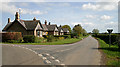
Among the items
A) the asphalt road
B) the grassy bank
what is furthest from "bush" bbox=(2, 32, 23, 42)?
the grassy bank

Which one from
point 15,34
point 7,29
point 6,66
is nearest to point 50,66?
point 6,66

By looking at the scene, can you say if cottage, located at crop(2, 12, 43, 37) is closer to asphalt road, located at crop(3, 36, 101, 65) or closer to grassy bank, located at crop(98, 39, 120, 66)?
asphalt road, located at crop(3, 36, 101, 65)

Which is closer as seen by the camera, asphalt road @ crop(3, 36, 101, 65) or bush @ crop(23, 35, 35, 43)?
asphalt road @ crop(3, 36, 101, 65)

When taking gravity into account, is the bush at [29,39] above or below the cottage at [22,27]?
below

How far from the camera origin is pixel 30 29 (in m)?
37.0

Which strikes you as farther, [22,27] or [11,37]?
[22,27]

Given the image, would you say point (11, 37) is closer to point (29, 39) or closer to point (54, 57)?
point (29, 39)

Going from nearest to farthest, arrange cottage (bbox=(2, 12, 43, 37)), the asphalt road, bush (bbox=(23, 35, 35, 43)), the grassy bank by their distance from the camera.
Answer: the asphalt road
the grassy bank
bush (bbox=(23, 35, 35, 43))
cottage (bbox=(2, 12, 43, 37))

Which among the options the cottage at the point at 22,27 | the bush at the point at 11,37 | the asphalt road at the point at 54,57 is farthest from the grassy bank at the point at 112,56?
the cottage at the point at 22,27

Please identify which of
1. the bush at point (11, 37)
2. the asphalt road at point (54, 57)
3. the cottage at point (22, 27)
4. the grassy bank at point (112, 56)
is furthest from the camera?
the cottage at point (22, 27)

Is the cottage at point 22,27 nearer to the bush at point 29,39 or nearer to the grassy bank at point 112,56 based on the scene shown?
the bush at point 29,39

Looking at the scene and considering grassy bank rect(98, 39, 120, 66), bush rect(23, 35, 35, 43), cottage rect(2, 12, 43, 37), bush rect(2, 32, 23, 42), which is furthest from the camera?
cottage rect(2, 12, 43, 37)

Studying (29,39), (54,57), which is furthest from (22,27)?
(54,57)

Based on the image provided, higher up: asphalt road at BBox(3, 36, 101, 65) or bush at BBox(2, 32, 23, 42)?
bush at BBox(2, 32, 23, 42)
